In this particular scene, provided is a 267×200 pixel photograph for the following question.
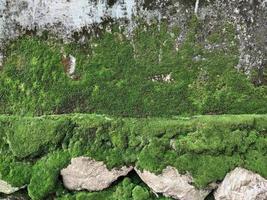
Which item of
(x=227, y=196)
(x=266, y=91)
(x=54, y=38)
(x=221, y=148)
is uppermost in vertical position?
(x=54, y=38)

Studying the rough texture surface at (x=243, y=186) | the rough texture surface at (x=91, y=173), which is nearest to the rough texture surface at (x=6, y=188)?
the rough texture surface at (x=91, y=173)

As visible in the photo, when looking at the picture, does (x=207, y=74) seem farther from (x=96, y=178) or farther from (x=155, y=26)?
(x=96, y=178)

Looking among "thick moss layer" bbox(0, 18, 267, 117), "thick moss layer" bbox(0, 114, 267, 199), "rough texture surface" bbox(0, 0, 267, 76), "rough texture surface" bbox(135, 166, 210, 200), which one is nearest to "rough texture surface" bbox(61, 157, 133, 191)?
"thick moss layer" bbox(0, 114, 267, 199)

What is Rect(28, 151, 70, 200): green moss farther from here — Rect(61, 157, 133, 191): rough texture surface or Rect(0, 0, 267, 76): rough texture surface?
Rect(0, 0, 267, 76): rough texture surface

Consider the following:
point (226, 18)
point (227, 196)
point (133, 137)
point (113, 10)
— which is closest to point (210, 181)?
point (227, 196)

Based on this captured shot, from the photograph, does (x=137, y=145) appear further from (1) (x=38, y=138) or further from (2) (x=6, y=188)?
(2) (x=6, y=188)
